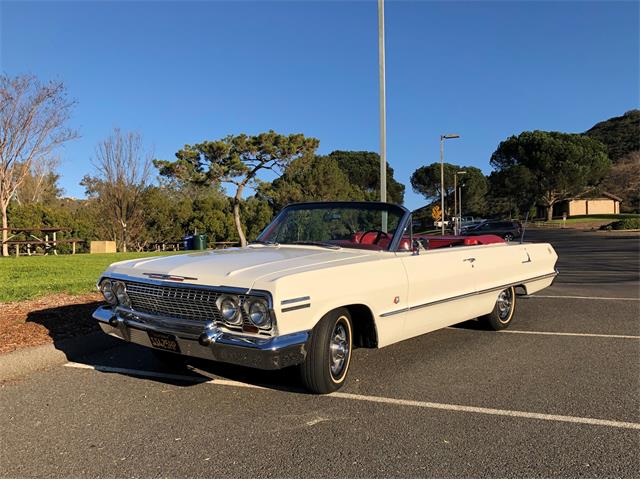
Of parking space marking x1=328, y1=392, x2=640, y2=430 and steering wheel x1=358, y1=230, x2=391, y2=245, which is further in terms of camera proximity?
steering wheel x1=358, y1=230, x2=391, y2=245

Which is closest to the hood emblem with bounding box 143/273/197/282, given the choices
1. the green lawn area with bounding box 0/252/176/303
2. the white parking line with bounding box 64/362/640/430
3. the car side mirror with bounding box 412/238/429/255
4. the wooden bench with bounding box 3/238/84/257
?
the white parking line with bounding box 64/362/640/430

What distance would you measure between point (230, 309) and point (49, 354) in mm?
2561

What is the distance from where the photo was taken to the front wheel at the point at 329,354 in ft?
12.9

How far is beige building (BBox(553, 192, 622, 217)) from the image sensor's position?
263 ft

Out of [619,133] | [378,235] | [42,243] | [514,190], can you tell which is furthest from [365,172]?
[378,235]

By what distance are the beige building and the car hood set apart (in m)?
83.0

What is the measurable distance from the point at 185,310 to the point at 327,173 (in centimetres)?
4075

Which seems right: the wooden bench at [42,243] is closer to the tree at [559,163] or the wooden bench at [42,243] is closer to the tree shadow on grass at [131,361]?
the tree shadow on grass at [131,361]

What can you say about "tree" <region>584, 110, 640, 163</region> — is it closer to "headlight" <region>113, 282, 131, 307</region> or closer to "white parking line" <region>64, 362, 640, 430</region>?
"white parking line" <region>64, 362, 640, 430</region>

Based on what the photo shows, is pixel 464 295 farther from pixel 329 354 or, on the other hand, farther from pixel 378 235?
pixel 329 354

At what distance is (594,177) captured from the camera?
69.1 m

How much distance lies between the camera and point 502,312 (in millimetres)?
6562

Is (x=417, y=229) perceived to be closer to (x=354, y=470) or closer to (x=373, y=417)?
(x=373, y=417)

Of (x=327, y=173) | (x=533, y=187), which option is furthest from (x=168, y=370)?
(x=533, y=187)
